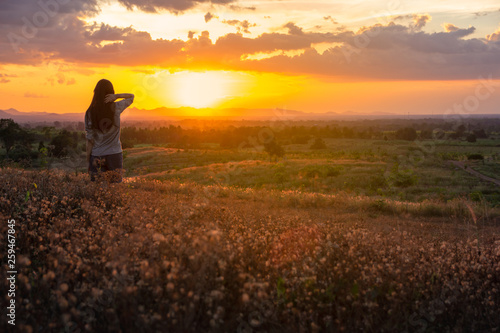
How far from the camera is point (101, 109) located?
6.70 m

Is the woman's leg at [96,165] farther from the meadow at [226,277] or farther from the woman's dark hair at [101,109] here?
the meadow at [226,277]

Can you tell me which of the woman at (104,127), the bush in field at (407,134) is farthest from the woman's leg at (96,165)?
the bush in field at (407,134)

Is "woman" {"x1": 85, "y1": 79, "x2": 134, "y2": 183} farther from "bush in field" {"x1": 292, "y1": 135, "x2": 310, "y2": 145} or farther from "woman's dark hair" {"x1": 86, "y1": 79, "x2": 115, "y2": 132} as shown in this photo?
"bush in field" {"x1": 292, "y1": 135, "x2": 310, "y2": 145}

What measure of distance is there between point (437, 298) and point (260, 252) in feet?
5.54

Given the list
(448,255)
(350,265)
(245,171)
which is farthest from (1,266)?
(245,171)

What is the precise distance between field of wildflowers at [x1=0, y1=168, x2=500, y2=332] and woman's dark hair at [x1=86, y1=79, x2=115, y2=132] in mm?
2301

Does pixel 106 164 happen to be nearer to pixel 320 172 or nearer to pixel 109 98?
pixel 109 98

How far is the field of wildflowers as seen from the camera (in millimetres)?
2699

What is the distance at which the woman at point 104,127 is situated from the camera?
262 inches

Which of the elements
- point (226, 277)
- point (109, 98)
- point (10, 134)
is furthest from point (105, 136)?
point (10, 134)

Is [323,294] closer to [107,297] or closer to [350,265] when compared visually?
[350,265]

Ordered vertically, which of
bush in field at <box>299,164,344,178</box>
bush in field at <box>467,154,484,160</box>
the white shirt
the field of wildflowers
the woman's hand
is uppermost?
the woman's hand

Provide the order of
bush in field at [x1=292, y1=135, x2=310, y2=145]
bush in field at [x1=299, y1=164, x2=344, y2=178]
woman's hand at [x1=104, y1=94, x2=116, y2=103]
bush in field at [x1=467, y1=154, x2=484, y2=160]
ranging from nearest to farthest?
woman's hand at [x1=104, y1=94, x2=116, y2=103]
bush in field at [x1=299, y1=164, x2=344, y2=178]
bush in field at [x1=467, y1=154, x2=484, y2=160]
bush in field at [x1=292, y1=135, x2=310, y2=145]

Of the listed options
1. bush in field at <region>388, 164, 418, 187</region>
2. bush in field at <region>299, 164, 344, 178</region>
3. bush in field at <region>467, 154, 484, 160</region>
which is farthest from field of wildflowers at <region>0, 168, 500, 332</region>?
bush in field at <region>467, 154, 484, 160</region>
